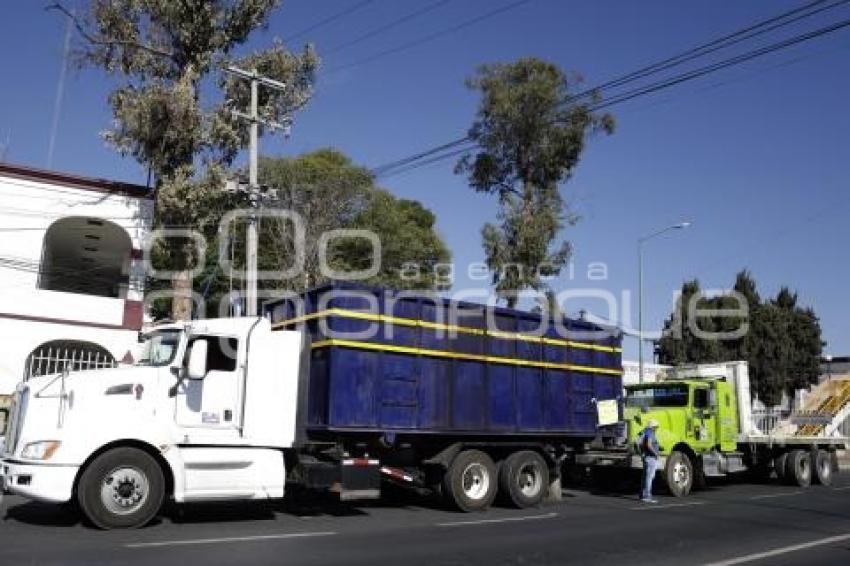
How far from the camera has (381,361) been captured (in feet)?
45.0

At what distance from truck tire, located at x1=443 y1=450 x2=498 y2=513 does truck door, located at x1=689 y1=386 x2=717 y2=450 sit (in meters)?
6.49

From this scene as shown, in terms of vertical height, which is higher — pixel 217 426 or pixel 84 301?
pixel 84 301

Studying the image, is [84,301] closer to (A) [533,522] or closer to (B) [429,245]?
(A) [533,522]

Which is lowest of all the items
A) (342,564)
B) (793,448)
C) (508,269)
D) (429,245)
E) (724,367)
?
(342,564)

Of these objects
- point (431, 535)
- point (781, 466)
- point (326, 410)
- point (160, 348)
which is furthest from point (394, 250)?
point (431, 535)

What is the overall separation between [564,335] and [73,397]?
9.02m

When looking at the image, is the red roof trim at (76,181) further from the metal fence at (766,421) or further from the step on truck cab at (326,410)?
the metal fence at (766,421)

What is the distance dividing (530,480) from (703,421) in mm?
6028

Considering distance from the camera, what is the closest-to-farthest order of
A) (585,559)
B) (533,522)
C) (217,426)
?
(585,559)
(217,426)
(533,522)

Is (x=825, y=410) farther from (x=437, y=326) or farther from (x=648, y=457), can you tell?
(x=437, y=326)

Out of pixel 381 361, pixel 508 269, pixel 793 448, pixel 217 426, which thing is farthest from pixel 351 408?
pixel 508 269

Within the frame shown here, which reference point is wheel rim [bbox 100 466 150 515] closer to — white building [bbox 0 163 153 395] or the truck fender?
the truck fender

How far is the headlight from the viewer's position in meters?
10.8

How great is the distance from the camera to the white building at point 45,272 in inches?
897
